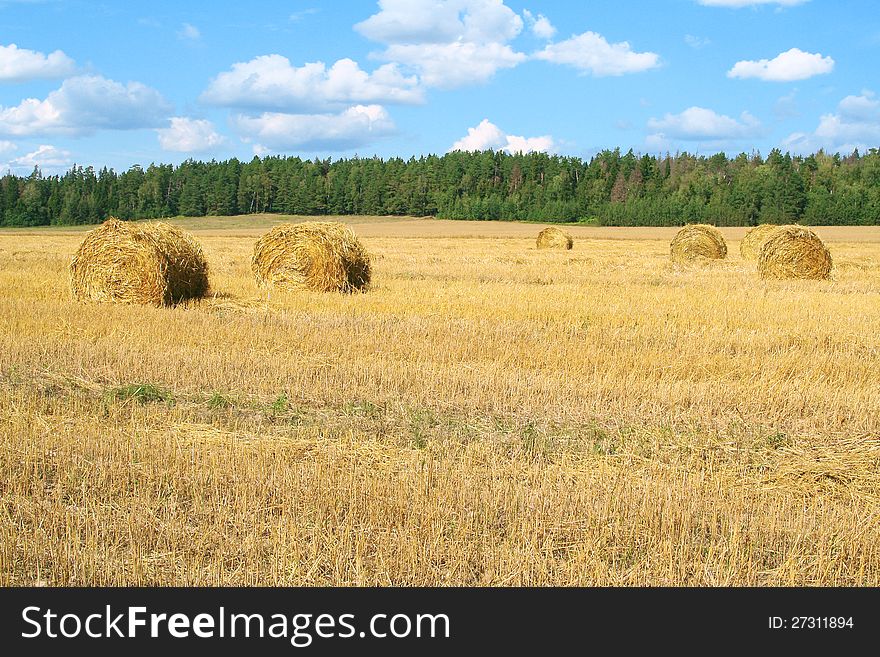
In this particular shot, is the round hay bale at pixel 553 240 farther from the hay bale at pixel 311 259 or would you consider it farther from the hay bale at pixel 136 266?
the hay bale at pixel 136 266

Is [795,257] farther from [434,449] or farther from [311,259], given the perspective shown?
[434,449]

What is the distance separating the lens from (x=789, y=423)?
752 cm

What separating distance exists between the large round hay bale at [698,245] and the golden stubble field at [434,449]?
50.3 feet

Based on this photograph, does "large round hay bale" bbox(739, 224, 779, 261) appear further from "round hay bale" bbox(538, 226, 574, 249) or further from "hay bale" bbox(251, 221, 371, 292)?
"hay bale" bbox(251, 221, 371, 292)

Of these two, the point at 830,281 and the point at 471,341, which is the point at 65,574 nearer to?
the point at 471,341

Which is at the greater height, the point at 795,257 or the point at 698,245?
the point at 698,245

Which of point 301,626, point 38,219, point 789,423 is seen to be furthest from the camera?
point 38,219

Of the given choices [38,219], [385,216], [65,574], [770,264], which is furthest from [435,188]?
[65,574]

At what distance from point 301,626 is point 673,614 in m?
1.67

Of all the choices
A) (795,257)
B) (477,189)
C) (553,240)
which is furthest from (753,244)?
(477,189)

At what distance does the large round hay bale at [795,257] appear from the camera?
21172mm

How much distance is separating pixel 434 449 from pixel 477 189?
9830 cm

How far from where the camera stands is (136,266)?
14.9 meters

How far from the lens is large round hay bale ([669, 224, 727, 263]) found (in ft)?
93.1
